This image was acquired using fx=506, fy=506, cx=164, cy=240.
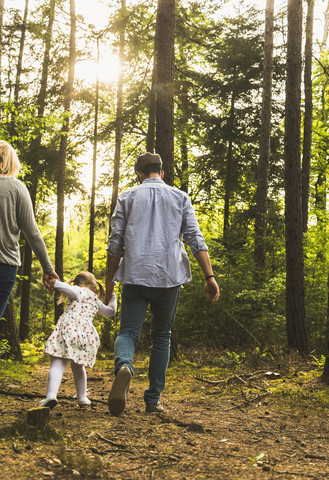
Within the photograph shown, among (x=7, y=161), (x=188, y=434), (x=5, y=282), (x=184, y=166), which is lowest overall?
(x=188, y=434)

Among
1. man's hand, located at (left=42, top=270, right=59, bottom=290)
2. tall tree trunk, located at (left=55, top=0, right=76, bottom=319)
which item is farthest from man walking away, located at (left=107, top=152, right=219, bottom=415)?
tall tree trunk, located at (left=55, top=0, right=76, bottom=319)

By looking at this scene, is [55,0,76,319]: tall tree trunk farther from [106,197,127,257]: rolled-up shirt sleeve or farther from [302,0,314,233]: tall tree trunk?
[106,197,127,257]: rolled-up shirt sleeve

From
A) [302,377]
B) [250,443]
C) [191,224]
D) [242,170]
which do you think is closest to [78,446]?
[250,443]

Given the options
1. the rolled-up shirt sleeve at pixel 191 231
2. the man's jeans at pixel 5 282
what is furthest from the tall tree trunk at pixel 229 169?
the man's jeans at pixel 5 282

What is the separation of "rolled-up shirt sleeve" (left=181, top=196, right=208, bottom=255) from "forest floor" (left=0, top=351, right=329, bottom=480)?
59.7 inches

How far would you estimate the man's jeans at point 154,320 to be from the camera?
15.0ft

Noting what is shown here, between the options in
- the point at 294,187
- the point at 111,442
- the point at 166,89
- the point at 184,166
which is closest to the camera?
the point at 111,442

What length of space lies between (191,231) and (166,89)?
4697 mm

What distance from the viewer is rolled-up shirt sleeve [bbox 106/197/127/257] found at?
4.66 metres

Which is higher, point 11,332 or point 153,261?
point 153,261

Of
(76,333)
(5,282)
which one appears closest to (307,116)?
(76,333)

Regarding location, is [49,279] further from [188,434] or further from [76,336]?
[188,434]

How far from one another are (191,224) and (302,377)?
3194 mm

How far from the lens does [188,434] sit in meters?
3.87
